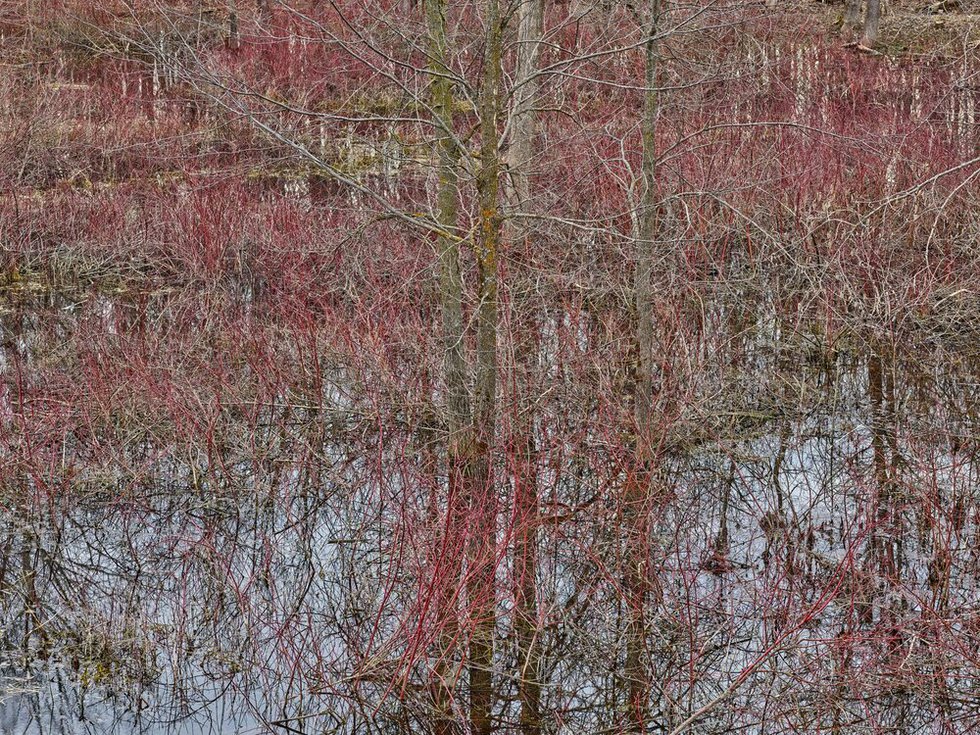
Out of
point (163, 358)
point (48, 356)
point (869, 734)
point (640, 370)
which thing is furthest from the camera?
point (48, 356)

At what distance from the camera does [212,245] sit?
898cm

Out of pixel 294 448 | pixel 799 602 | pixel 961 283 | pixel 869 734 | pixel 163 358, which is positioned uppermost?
pixel 961 283

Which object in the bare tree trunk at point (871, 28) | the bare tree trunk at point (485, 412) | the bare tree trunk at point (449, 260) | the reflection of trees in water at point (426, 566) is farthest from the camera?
the bare tree trunk at point (871, 28)

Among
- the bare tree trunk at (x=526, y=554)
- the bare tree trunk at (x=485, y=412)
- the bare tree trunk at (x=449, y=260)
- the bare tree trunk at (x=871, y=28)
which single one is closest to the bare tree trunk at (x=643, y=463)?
the bare tree trunk at (x=526, y=554)

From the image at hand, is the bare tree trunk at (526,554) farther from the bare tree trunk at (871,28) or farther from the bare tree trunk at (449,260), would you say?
the bare tree trunk at (871,28)

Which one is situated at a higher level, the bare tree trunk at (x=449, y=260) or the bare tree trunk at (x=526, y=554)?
the bare tree trunk at (x=449, y=260)

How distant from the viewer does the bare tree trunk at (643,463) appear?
4211 millimetres

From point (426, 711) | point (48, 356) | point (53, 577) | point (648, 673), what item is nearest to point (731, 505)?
point (648, 673)

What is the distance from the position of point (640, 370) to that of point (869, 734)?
7.04 ft

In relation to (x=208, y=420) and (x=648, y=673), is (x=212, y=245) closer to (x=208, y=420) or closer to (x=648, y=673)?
(x=208, y=420)

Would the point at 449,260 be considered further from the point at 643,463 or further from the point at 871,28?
the point at 871,28

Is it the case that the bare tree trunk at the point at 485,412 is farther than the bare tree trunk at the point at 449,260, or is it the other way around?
the bare tree trunk at the point at 449,260

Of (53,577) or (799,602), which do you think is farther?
(53,577)

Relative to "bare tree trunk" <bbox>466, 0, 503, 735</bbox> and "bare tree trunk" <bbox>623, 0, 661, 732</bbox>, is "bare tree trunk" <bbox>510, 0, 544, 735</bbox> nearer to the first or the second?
"bare tree trunk" <bbox>466, 0, 503, 735</bbox>
